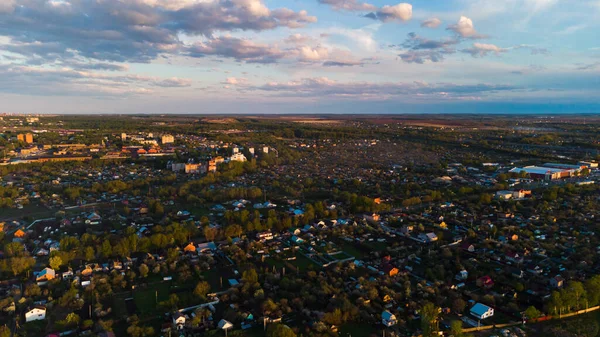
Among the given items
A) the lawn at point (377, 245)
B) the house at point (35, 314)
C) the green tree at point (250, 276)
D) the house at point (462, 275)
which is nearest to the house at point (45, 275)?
the house at point (35, 314)

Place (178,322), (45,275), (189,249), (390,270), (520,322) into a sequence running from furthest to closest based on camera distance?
1. (189,249)
2. (390,270)
3. (45,275)
4. (520,322)
5. (178,322)

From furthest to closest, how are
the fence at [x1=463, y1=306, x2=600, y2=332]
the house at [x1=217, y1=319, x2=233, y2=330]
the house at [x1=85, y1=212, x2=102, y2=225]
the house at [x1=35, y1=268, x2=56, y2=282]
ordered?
the house at [x1=85, y1=212, x2=102, y2=225], the house at [x1=35, y1=268, x2=56, y2=282], the fence at [x1=463, y1=306, x2=600, y2=332], the house at [x1=217, y1=319, x2=233, y2=330]

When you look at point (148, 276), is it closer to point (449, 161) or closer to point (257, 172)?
point (257, 172)

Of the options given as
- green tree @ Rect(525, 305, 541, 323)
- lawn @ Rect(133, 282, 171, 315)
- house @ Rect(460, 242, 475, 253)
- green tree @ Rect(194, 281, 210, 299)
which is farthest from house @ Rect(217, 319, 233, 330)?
house @ Rect(460, 242, 475, 253)

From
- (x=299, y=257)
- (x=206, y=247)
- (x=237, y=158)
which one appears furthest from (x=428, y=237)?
(x=237, y=158)

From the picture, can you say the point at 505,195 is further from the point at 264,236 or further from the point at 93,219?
the point at 93,219

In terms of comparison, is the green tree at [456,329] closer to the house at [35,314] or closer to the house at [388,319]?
the house at [388,319]

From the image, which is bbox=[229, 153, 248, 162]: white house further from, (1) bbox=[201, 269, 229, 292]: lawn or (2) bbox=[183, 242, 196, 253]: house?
(1) bbox=[201, 269, 229, 292]: lawn
